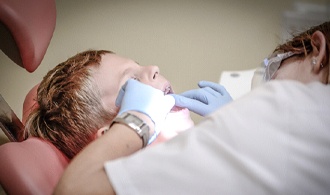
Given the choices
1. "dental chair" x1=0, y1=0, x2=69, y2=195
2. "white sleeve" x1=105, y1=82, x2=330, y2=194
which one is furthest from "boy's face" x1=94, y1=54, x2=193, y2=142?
"white sleeve" x1=105, y1=82, x2=330, y2=194

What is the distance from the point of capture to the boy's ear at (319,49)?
901 mm

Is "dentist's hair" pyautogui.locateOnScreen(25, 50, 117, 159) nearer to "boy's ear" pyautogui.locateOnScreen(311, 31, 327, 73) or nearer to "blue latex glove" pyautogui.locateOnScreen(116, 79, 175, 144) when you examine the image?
"blue latex glove" pyautogui.locateOnScreen(116, 79, 175, 144)

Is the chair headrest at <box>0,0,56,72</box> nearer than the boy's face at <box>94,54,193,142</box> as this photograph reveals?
Yes

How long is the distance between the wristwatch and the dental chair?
32 centimetres

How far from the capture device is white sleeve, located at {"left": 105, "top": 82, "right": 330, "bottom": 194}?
0.65 m

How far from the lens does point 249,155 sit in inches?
26.2

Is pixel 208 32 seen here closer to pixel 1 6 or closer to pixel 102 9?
pixel 102 9

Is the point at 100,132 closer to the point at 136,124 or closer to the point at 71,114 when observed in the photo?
the point at 71,114

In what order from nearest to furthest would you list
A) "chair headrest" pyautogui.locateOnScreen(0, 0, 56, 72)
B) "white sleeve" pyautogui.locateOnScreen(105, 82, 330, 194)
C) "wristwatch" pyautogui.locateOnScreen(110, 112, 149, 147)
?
"white sleeve" pyautogui.locateOnScreen(105, 82, 330, 194) < "wristwatch" pyautogui.locateOnScreen(110, 112, 149, 147) < "chair headrest" pyautogui.locateOnScreen(0, 0, 56, 72)

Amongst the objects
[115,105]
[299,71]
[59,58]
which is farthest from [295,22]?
[59,58]

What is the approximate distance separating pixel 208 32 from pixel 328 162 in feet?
4.63

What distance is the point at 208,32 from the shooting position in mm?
1983

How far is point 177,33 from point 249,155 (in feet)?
4.63

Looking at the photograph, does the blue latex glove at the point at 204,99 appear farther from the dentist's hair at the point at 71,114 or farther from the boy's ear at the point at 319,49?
the boy's ear at the point at 319,49
